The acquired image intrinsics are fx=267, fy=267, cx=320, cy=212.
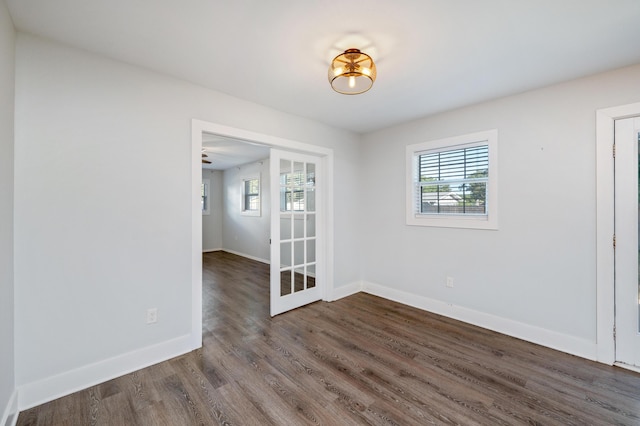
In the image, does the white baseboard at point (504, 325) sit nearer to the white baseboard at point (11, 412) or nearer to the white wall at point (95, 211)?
the white wall at point (95, 211)

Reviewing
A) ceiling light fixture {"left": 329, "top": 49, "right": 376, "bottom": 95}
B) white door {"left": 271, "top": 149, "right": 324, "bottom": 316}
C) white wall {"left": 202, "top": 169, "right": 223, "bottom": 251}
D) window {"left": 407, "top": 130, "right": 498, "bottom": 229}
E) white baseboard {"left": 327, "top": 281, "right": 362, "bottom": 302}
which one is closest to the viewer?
ceiling light fixture {"left": 329, "top": 49, "right": 376, "bottom": 95}

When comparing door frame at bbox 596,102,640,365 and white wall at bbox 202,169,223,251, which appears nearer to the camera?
door frame at bbox 596,102,640,365

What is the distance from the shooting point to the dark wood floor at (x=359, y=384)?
1663mm

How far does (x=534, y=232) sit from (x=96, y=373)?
12.9ft

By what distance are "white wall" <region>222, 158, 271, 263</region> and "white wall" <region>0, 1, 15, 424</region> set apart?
4192mm

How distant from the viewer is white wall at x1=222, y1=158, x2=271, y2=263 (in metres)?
6.22

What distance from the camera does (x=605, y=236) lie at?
224 centimetres

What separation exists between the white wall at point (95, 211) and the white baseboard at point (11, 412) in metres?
0.07

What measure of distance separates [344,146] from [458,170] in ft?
5.10

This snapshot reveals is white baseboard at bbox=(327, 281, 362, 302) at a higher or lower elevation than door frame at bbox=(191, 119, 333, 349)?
lower

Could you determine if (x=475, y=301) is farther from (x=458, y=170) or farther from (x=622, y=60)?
(x=622, y=60)

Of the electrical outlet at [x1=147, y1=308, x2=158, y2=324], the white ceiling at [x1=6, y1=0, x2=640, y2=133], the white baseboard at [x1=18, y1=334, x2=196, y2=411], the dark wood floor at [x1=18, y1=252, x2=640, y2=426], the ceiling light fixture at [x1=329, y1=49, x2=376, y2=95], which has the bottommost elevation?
the dark wood floor at [x1=18, y1=252, x2=640, y2=426]

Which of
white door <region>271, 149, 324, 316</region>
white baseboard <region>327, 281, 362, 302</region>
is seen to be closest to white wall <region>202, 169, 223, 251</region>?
white door <region>271, 149, 324, 316</region>

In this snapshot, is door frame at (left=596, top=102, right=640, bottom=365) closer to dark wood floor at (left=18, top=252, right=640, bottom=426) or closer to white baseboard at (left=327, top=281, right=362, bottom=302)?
dark wood floor at (left=18, top=252, right=640, bottom=426)
